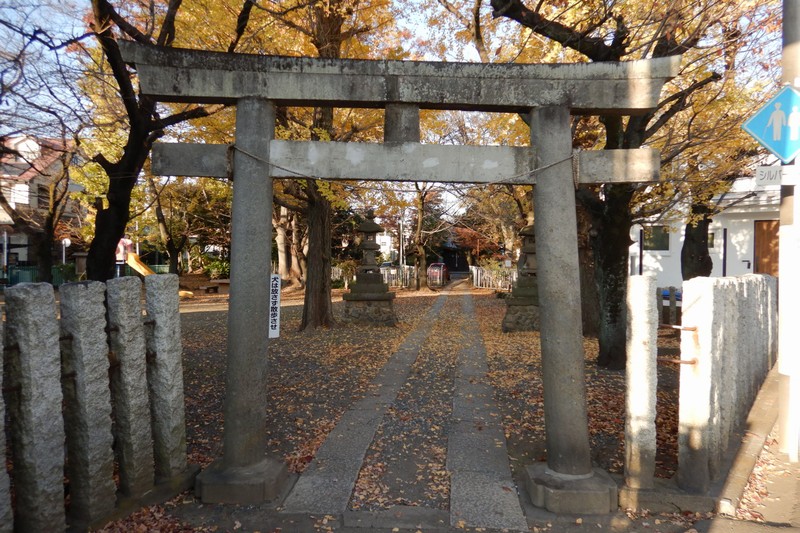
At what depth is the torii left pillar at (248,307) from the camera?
409 centimetres

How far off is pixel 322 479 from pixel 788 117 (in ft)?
17.9

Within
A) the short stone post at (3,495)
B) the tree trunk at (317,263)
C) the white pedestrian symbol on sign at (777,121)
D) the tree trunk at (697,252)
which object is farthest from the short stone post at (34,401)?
the tree trunk at (697,252)

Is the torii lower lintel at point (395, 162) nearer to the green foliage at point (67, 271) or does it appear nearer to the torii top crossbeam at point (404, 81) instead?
the torii top crossbeam at point (404, 81)

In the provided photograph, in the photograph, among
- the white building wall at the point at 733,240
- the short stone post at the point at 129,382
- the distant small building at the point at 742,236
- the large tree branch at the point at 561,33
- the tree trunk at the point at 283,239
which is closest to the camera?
the short stone post at the point at 129,382

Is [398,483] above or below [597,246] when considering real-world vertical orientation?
below

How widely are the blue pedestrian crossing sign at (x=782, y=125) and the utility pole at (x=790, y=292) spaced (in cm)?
26

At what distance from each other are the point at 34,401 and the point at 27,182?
4.94 meters

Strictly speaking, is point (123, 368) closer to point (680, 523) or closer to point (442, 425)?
point (442, 425)

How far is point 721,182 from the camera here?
35.0 feet

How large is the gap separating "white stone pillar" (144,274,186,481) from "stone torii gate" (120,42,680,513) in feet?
1.33

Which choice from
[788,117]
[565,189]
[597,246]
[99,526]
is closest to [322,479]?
[99,526]

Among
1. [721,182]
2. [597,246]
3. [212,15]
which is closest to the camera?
[597,246]

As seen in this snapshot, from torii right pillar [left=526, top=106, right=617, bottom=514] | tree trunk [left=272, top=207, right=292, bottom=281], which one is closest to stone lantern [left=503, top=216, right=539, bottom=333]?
torii right pillar [left=526, top=106, right=617, bottom=514]

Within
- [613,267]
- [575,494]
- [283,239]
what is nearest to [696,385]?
[575,494]
